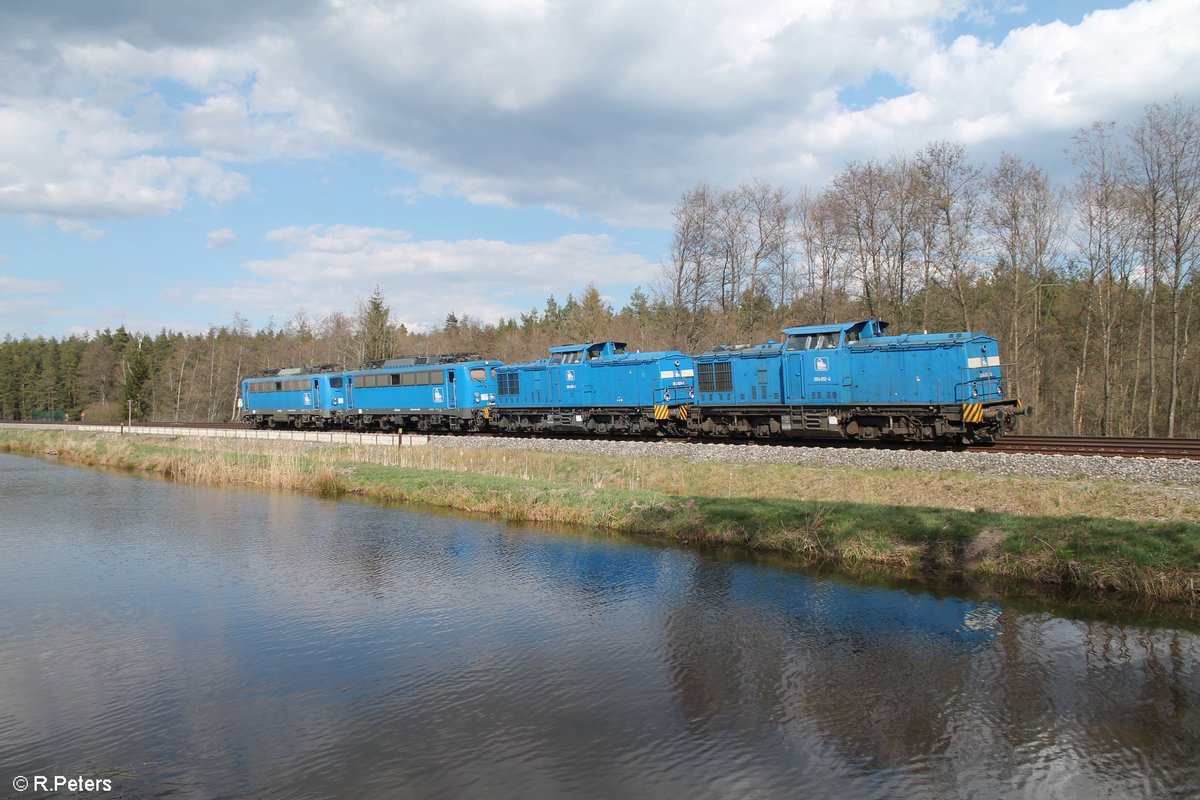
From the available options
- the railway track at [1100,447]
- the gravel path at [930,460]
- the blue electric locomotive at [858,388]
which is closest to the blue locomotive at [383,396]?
the gravel path at [930,460]

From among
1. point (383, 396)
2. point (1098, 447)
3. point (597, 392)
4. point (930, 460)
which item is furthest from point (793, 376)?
point (383, 396)

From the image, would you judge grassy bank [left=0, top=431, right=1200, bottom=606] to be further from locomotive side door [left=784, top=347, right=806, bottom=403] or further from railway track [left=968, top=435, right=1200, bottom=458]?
locomotive side door [left=784, top=347, right=806, bottom=403]

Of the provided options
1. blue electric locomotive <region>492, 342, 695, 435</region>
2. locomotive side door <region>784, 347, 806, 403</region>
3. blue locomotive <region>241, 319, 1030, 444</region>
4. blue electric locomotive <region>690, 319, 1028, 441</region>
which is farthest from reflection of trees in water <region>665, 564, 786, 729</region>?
blue electric locomotive <region>492, 342, 695, 435</region>

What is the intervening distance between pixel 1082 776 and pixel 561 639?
281 inches

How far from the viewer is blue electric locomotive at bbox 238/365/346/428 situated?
1986 inches

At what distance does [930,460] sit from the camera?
69.6ft

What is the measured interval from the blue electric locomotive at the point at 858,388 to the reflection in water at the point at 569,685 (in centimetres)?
1209

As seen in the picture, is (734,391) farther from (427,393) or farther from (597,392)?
(427,393)

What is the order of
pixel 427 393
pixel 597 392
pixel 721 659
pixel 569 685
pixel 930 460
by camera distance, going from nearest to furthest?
pixel 569 685
pixel 721 659
pixel 930 460
pixel 597 392
pixel 427 393

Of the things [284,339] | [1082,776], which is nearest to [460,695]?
[1082,776]

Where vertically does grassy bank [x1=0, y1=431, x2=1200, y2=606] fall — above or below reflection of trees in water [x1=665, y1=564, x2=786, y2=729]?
above

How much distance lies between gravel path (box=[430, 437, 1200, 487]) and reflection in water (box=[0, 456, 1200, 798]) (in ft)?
24.8

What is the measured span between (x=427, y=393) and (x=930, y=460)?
1138 inches

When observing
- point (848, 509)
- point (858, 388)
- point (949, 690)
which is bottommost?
point (949, 690)
